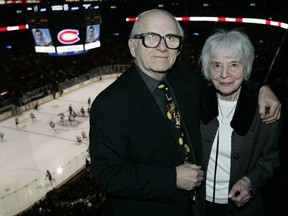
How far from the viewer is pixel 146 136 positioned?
1.80 meters

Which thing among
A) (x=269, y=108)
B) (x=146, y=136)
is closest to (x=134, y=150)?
(x=146, y=136)

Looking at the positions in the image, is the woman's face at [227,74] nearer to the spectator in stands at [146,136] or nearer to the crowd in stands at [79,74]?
the spectator in stands at [146,136]

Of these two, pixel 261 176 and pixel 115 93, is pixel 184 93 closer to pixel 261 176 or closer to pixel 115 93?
pixel 115 93

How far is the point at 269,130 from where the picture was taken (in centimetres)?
202

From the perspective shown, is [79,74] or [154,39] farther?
[79,74]

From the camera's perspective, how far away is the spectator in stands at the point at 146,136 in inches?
66.1

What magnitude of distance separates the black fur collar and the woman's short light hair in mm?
105

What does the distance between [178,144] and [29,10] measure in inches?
728

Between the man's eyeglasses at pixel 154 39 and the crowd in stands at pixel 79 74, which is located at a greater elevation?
the man's eyeglasses at pixel 154 39

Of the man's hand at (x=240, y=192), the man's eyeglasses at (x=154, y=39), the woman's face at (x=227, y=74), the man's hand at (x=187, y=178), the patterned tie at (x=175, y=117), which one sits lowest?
the man's hand at (x=240, y=192)

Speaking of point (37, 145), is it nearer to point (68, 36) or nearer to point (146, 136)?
point (68, 36)

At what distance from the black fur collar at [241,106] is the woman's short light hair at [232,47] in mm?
105

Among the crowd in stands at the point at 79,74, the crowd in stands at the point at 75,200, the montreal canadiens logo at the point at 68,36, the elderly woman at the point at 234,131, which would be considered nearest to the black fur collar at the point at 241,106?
the elderly woman at the point at 234,131

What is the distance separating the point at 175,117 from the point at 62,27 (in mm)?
18049
